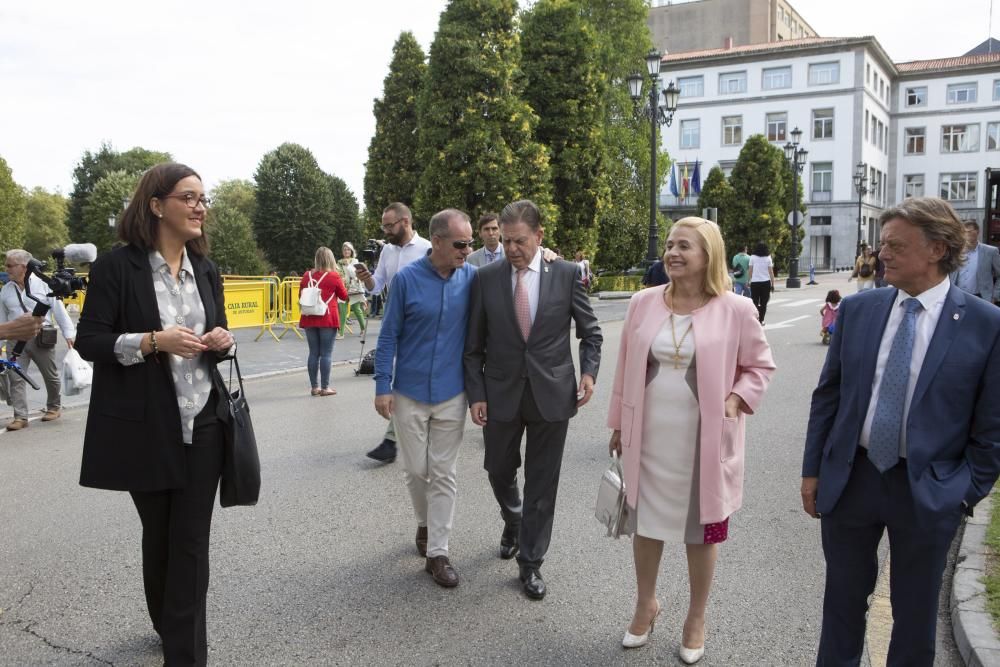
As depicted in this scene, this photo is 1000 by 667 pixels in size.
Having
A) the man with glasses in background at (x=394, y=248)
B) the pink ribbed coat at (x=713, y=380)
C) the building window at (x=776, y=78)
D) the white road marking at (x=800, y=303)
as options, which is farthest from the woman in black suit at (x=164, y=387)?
the building window at (x=776, y=78)

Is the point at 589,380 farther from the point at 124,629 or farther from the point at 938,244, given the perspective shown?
the point at 124,629

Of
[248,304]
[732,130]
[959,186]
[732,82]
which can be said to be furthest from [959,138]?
[248,304]

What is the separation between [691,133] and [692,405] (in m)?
64.1

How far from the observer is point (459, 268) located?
4305 mm

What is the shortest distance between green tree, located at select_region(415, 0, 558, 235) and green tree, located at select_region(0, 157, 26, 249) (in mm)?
42611

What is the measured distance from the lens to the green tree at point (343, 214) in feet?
187

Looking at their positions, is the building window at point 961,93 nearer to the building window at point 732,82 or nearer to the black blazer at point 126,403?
the building window at point 732,82

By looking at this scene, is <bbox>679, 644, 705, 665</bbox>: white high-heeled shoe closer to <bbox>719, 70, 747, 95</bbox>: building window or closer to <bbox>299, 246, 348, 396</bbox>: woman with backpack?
<bbox>299, 246, 348, 396</bbox>: woman with backpack

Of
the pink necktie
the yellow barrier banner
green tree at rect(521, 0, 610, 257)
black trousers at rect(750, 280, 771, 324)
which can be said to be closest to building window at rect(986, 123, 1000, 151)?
green tree at rect(521, 0, 610, 257)

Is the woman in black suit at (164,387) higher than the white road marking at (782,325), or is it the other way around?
the woman in black suit at (164,387)

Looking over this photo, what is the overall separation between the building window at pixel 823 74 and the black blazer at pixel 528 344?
6153 centimetres

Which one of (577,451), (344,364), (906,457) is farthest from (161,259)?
(344,364)

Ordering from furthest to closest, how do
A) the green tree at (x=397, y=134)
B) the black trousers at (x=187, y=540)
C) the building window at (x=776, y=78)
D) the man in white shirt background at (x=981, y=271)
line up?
the building window at (x=776, y=78) < the green tree at (x=397, y=134) < the man in white shirt background at (x=981, y=271) < the black trousers at (x=187, y=540)

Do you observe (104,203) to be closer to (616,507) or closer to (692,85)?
(692,85)
